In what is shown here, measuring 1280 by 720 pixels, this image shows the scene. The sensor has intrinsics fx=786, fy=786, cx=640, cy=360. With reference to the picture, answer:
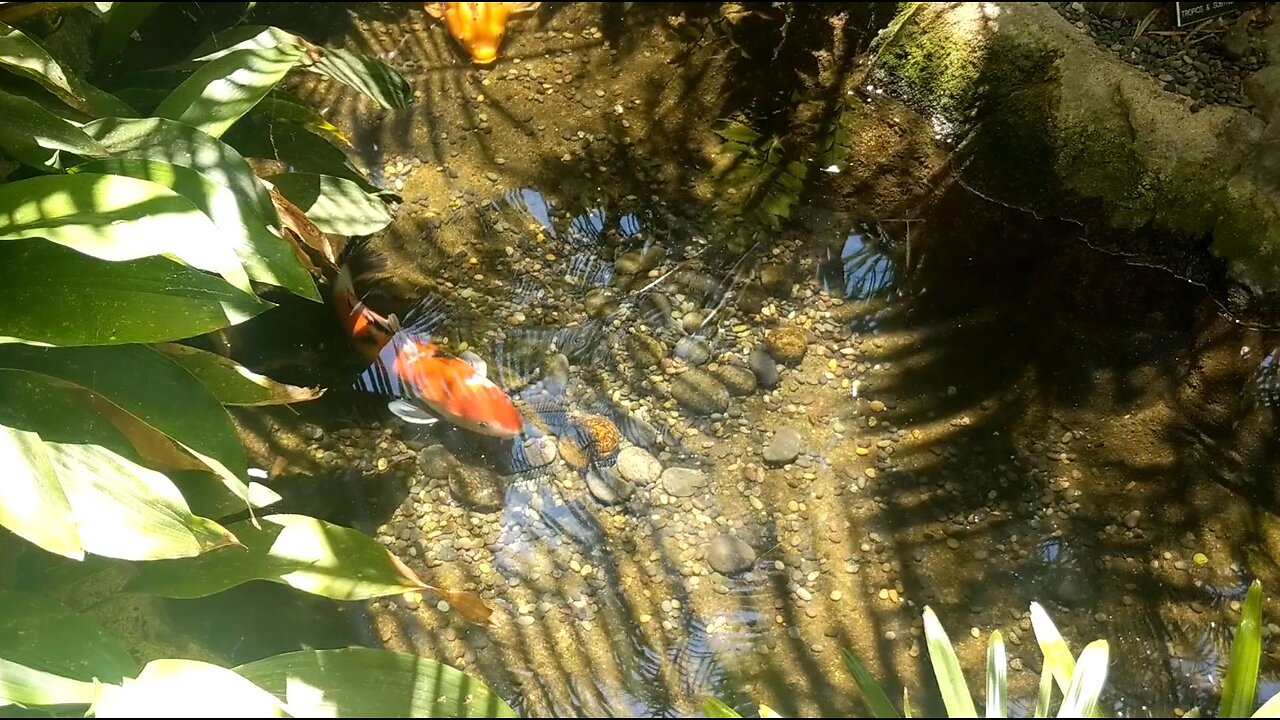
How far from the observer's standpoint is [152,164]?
1.43 metres

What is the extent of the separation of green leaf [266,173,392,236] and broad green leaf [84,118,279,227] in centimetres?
40

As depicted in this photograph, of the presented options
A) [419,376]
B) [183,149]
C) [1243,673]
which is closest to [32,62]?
[183,149]

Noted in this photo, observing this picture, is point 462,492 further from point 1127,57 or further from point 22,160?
point 1127,57

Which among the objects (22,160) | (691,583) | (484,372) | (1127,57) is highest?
(1127,57)

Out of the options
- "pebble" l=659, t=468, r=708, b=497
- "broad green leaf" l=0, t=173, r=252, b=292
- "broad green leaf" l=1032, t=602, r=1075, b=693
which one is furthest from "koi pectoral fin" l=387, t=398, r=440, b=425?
"broad green leaf" l=1032, t=602, r=1075, b=693

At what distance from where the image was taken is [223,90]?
173 cm

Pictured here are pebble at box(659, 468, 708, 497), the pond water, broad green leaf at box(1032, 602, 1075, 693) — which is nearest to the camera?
broad green leaf at box(1032, 602, 1075, 693)

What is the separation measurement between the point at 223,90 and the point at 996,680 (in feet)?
6.43

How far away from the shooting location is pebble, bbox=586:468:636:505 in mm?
2061

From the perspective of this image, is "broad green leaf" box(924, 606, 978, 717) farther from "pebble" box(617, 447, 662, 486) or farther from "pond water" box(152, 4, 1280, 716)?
"pebble" box(617, 447, 662, 486)

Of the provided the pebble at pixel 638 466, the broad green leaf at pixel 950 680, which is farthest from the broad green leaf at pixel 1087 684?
the pebble at pixel 638 466

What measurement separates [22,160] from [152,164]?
35 centimetres

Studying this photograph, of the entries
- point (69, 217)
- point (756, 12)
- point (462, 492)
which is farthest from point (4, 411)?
point (756, 12)

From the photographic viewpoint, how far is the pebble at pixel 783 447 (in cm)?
212
